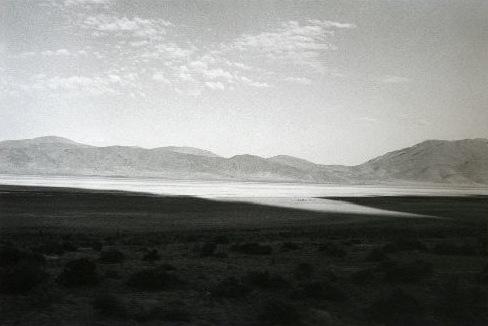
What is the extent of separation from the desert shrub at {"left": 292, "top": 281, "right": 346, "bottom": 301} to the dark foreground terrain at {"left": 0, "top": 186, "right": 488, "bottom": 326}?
0.02m

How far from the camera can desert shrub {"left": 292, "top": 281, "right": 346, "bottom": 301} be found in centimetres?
980

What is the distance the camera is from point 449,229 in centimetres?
2681

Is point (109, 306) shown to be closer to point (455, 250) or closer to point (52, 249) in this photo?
point (52, 249)

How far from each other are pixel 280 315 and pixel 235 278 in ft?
12.3

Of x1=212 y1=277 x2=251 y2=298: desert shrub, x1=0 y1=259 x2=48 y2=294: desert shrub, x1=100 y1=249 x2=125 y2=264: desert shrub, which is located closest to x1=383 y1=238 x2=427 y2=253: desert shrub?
x1=212 y1=277 x2=251 y2=298: desert shrub

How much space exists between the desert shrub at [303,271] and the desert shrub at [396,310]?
9.18 ft

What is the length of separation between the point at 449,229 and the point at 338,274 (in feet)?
55.3

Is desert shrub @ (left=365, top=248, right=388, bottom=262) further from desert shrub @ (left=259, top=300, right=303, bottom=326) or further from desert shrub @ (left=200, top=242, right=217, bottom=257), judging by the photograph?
desert shrub @ (left=259, top=300, right=303, bottom=326)

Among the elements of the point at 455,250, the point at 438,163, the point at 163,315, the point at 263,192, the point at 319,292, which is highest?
the point at 438,163

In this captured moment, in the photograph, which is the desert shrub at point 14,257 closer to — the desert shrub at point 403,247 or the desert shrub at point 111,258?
the desert shrub at point 111,258

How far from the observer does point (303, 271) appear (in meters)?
12.3

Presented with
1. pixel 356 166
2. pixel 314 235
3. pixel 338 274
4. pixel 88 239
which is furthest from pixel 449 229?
pixel 356 166

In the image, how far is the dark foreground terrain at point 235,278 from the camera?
8.39m

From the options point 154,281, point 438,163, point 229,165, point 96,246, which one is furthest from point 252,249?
point 438,163
